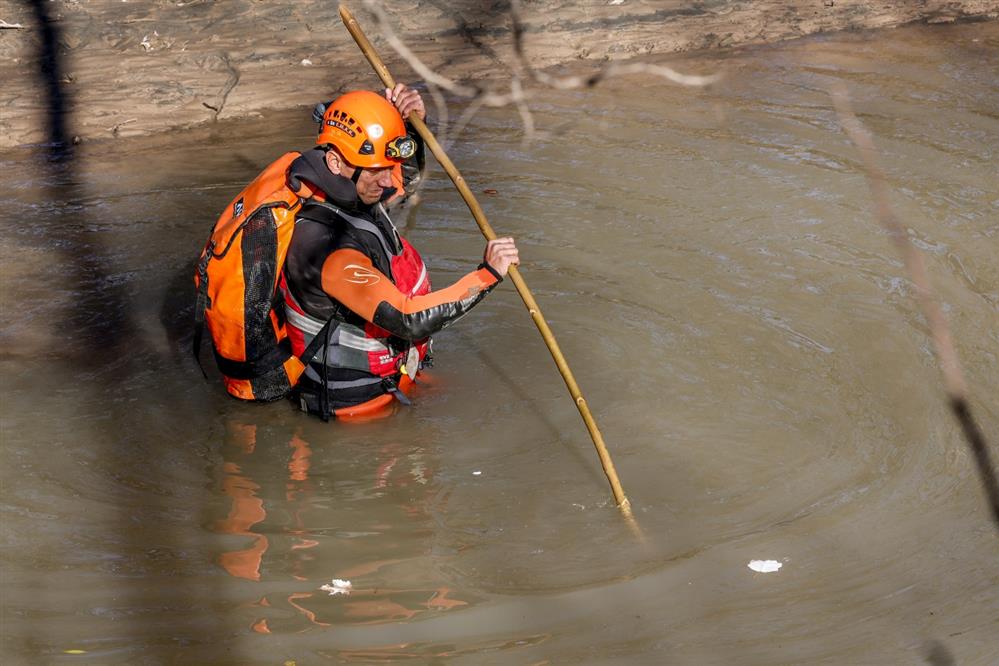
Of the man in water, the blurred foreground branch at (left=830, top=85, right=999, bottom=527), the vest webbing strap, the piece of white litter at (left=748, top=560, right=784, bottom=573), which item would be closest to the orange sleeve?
the man in water

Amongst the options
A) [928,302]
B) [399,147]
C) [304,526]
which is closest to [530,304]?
[399,147]

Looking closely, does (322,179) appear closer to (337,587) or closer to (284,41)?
(337,587)

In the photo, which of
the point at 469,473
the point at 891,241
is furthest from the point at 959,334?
the point at 469,473

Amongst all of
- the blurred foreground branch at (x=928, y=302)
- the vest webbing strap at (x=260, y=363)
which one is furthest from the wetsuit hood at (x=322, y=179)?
the blurred foreground branch at (x=928, y=302)

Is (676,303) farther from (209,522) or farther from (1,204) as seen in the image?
(1,204)

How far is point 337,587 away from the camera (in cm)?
486

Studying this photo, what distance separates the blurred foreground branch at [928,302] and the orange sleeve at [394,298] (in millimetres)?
2357

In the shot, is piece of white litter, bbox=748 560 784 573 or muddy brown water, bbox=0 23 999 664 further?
piece of white litter, bbox=748 560 784 573

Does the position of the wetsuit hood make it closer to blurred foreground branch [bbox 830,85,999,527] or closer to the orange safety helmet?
the orange safety helmet

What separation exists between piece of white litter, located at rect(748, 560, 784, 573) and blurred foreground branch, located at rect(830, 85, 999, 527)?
975 mm

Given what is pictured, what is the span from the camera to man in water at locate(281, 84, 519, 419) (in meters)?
5.27

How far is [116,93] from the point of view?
1034cm

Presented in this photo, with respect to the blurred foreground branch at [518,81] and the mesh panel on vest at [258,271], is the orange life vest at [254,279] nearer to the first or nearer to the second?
the mesh panel on vest at [258,271]

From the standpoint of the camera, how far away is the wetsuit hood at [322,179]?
17.7 feet
